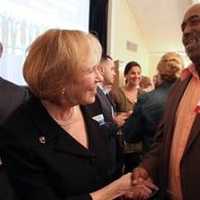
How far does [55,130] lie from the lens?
4.48ft

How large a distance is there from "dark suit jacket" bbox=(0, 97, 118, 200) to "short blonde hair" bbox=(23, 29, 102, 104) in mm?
85

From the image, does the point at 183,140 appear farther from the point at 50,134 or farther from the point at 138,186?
the point at 50,134

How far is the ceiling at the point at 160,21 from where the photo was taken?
20.2 ft

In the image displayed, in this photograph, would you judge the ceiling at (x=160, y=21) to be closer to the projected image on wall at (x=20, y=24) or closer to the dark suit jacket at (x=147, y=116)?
the projected image on wall at (x=20, y=24)

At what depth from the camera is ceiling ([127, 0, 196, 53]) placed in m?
6.16

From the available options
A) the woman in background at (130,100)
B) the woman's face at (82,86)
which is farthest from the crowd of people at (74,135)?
the woman in background at (130,100)

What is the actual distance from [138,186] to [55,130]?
0.48 meters

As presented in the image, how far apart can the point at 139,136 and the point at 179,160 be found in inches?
49.9

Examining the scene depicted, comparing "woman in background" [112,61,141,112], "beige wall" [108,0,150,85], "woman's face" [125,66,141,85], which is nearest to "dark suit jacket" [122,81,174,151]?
"woman in background" [112,61,141,112]

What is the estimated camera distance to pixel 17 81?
306 centimetres

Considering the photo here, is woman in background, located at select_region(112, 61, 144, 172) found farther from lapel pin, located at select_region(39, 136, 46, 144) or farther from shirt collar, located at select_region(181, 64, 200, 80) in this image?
lapel pin, located at select_region(39, 136, 46, 144)

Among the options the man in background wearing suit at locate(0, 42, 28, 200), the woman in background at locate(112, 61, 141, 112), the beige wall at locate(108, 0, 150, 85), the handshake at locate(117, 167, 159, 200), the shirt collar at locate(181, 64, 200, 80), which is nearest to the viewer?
the handshake at locate(117, 167, 159, 200)

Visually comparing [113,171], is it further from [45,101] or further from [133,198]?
[45,101]

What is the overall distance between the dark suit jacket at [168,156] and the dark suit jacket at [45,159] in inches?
16.3
